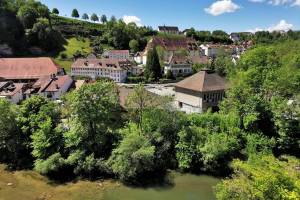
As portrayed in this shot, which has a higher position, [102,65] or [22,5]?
[22,5]

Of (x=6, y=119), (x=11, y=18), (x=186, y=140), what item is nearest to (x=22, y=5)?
(x=11, y=18)

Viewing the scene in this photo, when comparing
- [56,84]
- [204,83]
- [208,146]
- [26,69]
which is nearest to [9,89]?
[56,84]

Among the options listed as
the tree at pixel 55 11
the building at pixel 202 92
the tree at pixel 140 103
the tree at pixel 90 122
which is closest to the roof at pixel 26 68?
the building at pixel 202 92

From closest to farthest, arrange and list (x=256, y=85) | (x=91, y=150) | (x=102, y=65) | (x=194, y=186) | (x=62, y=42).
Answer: (x=194, y=186) → (x=91, y=150) → (x=256, y=85) → (x=102, y=65) → (x=62, y=42)

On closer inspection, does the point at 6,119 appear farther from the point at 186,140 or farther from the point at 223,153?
the point at 223,153

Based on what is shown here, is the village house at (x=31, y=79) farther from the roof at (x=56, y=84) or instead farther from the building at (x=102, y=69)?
the building at (x=102, y=69)

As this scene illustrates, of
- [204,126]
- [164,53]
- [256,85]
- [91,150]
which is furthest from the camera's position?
[164,53]

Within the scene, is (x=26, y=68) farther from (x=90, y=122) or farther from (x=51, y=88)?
(x=90, y=122)

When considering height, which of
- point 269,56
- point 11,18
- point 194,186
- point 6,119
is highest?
point 11,18
